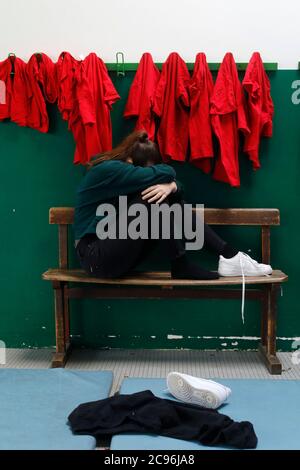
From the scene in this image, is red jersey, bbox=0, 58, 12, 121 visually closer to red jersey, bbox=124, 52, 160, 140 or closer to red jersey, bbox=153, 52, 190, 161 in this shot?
red jersey, bbox=124, 52, 160, 140

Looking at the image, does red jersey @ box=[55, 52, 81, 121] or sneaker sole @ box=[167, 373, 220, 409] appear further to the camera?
red jersey @ box=[55, 52, 81, 121]

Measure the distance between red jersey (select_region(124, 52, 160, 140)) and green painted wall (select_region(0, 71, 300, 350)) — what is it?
11 centimetres

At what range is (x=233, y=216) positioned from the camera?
8.70ft

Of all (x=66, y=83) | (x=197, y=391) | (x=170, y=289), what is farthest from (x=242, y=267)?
(x=66, y=83)

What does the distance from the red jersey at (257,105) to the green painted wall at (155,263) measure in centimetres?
10

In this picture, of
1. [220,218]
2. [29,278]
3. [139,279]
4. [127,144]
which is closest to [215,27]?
[127,144]

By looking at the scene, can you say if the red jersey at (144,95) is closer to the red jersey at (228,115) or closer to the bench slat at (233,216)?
the red jersey at (228,115)

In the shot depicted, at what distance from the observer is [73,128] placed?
8.44ft

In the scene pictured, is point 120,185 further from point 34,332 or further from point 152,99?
point 34,332

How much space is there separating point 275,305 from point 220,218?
0.52m

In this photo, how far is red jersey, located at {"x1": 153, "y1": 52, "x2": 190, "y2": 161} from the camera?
2.54 m

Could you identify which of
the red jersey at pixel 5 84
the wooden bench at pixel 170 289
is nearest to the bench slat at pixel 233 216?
the wooden bench at pixel 170 289

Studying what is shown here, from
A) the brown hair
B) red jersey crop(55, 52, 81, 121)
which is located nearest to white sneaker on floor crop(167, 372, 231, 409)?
the brown hair

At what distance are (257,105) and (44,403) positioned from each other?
169 centimetres
